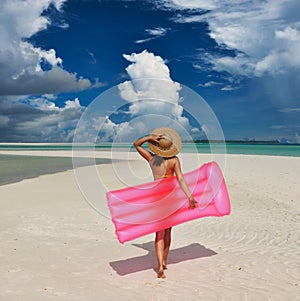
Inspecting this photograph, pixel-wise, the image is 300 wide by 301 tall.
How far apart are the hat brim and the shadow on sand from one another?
6.45 ft

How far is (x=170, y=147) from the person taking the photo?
5086mm

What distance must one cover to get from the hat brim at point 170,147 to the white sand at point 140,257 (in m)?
1.83

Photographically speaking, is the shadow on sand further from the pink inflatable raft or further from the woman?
the pink inflatable raft

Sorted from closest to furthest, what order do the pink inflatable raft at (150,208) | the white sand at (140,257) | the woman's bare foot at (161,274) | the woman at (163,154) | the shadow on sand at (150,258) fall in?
1. the white sand at (140,257)
2. the woman at (163,154)
3. the pink inflatable raft at (150,208)
4. the woman's bare foot at (161,274)
5. the shadow on sand at (150,258)

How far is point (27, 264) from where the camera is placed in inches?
233

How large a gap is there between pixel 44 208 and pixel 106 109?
6.34 m

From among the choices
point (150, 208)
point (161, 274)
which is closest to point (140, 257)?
point (161, 274)

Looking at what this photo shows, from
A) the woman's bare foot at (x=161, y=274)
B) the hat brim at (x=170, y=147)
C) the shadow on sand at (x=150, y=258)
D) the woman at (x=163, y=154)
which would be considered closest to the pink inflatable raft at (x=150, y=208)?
the woman at (x=163, y=154)

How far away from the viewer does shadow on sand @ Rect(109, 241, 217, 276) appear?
19.1 ft

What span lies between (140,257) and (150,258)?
0.19 meters

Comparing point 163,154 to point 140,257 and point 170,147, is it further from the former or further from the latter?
point 140,257

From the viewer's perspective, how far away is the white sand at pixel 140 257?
16.1ft

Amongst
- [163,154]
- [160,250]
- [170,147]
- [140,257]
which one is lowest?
[140,257]

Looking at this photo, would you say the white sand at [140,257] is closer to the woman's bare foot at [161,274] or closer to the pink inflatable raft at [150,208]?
the woman's bare foot at [161,274]
